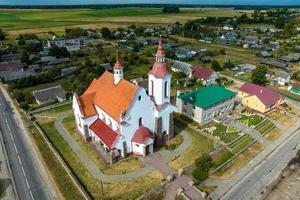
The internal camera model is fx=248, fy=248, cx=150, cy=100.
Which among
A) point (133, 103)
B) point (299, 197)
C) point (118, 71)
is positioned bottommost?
point (299, 197)

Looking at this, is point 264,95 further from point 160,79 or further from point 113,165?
point 113,165

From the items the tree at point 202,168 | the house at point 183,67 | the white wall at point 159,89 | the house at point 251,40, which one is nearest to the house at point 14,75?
the house at point 183,67

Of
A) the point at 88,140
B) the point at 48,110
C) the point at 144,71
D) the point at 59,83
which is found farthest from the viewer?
the point at 144,71

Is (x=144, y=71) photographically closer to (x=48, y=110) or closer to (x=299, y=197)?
(x=48, y=110)

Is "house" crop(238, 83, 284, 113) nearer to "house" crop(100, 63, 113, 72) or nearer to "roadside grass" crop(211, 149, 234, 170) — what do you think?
"roadside grass" crop(211, 149, 234, 170)

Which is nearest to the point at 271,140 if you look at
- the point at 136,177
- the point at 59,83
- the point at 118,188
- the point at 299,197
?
the point at 299,197

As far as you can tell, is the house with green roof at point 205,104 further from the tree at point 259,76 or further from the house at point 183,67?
the house at point 183,67
